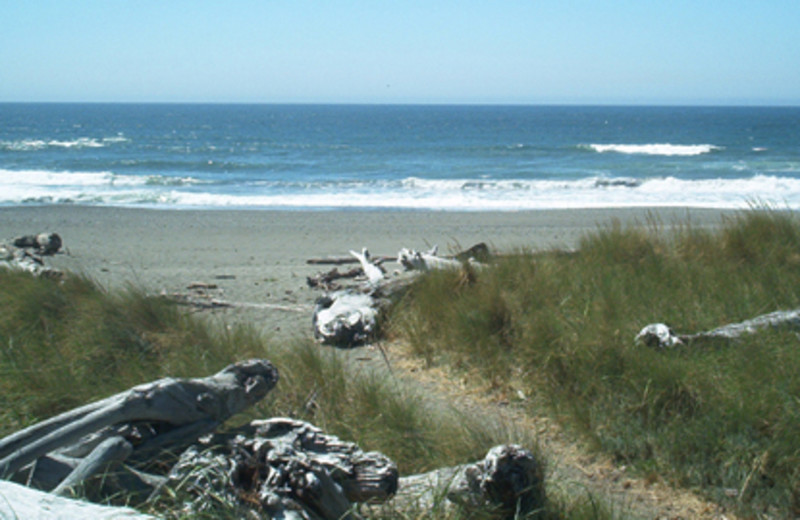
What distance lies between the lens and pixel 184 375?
4.64m

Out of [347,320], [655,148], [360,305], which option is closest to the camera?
[347,320]

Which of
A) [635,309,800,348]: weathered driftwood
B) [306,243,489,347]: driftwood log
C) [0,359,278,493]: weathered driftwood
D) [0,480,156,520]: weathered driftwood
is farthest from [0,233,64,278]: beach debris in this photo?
[635,309,800,348]: weathered driftwood

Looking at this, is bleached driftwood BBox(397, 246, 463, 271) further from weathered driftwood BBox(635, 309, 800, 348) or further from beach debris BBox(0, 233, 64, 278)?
beach debris BBox(0, 233, 64, 278)

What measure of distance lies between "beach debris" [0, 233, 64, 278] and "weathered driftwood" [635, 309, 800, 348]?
235 inches

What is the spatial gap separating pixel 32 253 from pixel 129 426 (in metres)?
8.45

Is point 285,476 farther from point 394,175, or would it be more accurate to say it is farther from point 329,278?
point 394,175

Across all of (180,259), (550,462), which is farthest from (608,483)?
(180,259)

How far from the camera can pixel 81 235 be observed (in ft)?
50.7

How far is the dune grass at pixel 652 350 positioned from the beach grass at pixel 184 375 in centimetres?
67

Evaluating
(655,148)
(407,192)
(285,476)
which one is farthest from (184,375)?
(655,148)

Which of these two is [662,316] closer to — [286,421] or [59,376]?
[286,421]

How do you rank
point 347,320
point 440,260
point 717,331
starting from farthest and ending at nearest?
point 440,260
point 347,320
point 717,331

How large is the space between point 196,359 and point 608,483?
2814mm

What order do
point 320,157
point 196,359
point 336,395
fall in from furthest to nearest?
point 320,157, point 196,359, point 336,395
